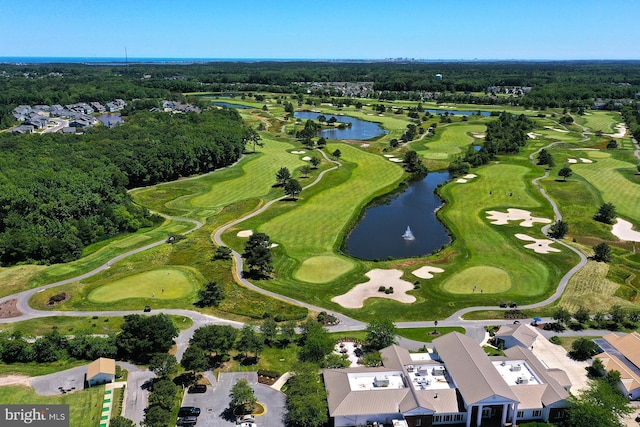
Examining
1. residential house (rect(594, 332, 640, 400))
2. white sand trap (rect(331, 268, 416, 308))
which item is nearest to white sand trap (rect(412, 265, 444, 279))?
white sand trap (rect(331, 268, 416, 308))

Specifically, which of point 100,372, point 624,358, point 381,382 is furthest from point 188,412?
point 624,358

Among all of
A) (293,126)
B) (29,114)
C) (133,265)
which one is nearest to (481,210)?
(133,265)

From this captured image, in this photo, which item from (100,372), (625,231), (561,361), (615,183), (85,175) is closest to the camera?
(100,372)

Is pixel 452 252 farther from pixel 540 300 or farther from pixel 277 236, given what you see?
pixel 277 236

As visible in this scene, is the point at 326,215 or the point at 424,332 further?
the point at 326,215

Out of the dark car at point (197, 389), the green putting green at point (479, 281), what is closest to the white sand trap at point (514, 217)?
the green putting green at point (479, 281)

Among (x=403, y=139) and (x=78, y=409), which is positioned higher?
(x=403, y=139)

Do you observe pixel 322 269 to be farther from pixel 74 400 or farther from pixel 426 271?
pixel 74 400
